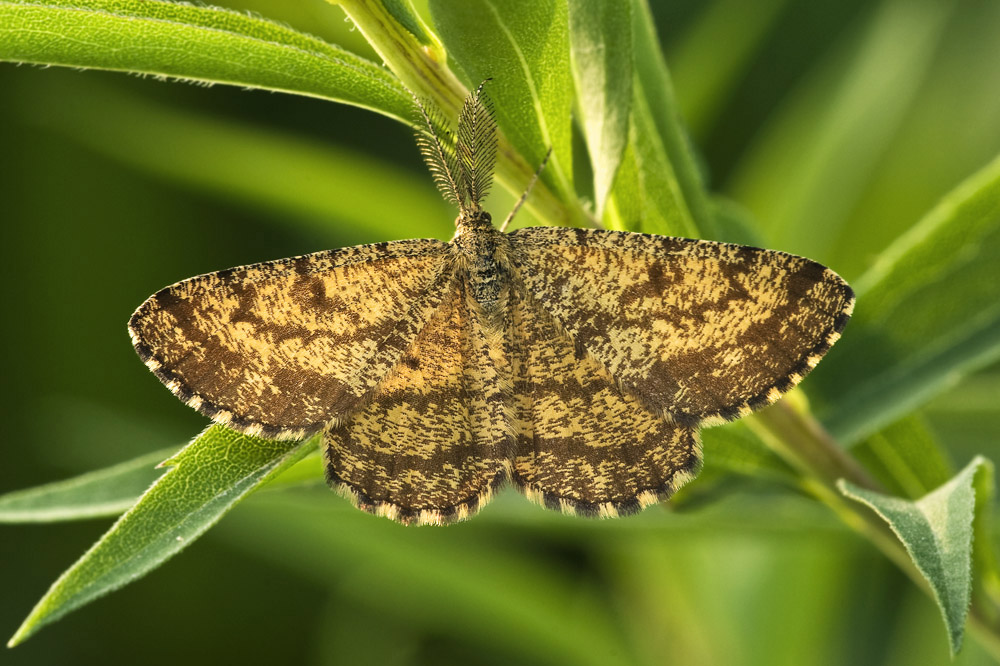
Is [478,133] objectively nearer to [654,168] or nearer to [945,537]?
[654,168]

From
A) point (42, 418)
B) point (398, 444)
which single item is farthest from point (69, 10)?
point (42, 418)

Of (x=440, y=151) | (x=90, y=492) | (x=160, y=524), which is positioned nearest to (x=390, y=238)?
(x=440, y=151)

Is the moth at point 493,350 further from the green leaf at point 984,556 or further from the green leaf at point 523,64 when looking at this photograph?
the green leaf at point 984,556

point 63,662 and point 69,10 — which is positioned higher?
point 69,10

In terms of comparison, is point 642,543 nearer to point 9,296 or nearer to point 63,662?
point 63,662

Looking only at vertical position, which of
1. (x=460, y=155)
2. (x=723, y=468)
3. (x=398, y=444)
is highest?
(x=460, y=155)

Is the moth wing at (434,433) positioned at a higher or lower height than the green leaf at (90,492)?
higher

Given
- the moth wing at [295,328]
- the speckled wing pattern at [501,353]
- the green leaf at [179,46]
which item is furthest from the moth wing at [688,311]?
the green leaf at [179,46]
